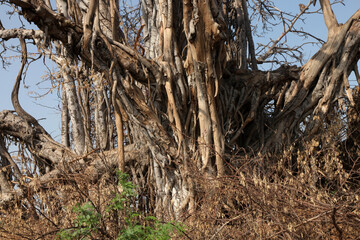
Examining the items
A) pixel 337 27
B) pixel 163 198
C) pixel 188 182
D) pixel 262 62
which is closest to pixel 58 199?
pixel 163 198

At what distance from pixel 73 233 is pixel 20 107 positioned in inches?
160

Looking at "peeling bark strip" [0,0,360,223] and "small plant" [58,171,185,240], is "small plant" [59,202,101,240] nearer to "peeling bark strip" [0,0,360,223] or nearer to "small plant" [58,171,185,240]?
"small plant" [58,171,185,240]

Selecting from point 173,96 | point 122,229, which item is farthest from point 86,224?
point 173,96

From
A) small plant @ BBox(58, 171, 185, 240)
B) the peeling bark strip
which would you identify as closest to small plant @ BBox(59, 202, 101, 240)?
small plant @ BBox(58, 171, 185, 240)

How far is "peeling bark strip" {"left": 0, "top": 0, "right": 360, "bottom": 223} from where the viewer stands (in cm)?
546

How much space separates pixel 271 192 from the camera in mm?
3977

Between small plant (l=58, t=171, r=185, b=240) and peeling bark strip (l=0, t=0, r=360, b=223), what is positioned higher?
peeling bark strip (l=0, t=0, r=360, b=223)

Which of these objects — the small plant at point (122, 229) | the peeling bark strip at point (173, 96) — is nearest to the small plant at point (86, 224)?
the small plant at point (122, 229)

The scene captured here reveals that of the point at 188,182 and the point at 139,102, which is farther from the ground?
the point at 139,102

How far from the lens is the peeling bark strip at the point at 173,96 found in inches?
215

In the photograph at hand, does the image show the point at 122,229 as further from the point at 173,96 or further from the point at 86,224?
the point at 173,96

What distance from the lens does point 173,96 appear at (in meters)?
5.73

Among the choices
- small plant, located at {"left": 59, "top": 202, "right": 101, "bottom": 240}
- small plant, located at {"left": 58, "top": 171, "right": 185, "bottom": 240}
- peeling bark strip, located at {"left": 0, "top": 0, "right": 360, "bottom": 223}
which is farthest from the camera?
peeling bark strip, located at {"left": 0, "top": 0, "right": 360, "bottom": 223}

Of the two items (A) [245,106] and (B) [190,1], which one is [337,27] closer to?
(A) [245,106]
